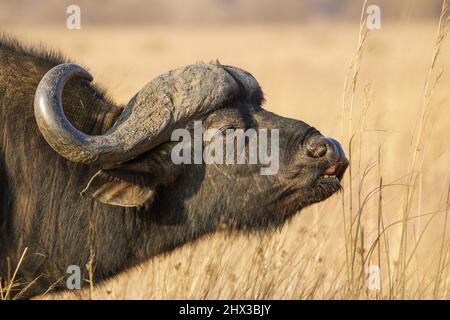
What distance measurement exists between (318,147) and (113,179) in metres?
1.32

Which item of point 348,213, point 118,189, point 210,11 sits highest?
point 210,11

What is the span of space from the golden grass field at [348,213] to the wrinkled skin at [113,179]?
24 centimetres

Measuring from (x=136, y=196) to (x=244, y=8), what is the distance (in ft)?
269

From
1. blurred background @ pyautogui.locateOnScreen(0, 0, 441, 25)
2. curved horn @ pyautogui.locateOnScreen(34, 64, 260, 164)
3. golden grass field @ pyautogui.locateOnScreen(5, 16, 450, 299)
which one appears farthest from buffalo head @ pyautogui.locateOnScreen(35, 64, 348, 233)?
blurred background @ pyautogui.locateOnScreen(0, 0, 441, 25)

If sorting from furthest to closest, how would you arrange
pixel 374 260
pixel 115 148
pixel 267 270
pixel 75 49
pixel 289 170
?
pixel 75 49 < pixel 374 260 < pixel 267 270 < pixel 289 170 < pixel 115 148

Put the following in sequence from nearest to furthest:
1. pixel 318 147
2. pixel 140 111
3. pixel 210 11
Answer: pixel 140 111 → pixel 318 147 → pixel 210 11

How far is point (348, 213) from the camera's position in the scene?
10727 mm

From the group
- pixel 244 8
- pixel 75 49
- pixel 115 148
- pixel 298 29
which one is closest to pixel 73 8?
pixel 115 148

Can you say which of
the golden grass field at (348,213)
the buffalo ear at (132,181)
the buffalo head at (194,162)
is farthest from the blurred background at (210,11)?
the buffalo ear at (132,181)

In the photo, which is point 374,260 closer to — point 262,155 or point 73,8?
point 262,155

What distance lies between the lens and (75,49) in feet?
106

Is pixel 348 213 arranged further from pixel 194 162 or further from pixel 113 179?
pixel 113 179

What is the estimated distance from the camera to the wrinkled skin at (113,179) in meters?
5.95

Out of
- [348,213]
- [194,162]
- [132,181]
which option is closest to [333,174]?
[194,162]
